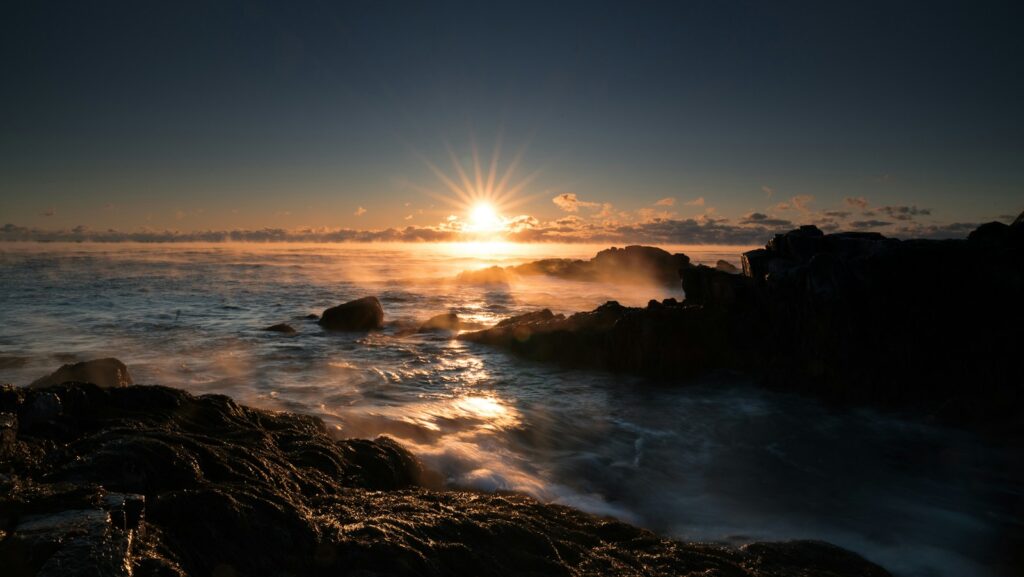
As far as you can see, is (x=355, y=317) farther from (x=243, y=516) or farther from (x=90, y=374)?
(x=243, y=516)

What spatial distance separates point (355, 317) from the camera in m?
22.9

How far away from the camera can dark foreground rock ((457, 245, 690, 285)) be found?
5325 cm

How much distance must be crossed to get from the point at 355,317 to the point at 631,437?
52.3 feet

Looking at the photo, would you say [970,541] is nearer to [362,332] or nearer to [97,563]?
[97,563]

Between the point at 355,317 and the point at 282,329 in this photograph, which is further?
the point at 355,317

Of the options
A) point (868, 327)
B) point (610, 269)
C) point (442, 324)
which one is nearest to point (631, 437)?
point (868, 327)

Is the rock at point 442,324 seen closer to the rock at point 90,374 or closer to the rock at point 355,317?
the rock at point 355,317

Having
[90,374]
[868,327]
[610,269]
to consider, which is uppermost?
[868,327]

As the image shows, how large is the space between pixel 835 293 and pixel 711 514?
25.3ft

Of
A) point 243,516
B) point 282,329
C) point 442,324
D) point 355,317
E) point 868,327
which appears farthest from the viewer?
point 442,324

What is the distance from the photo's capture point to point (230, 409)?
636 cm

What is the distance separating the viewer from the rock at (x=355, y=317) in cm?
2273

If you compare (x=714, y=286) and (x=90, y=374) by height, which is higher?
(x=714, y=286)

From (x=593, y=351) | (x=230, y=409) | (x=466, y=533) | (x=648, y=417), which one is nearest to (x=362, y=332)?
(x=593, y=351)
